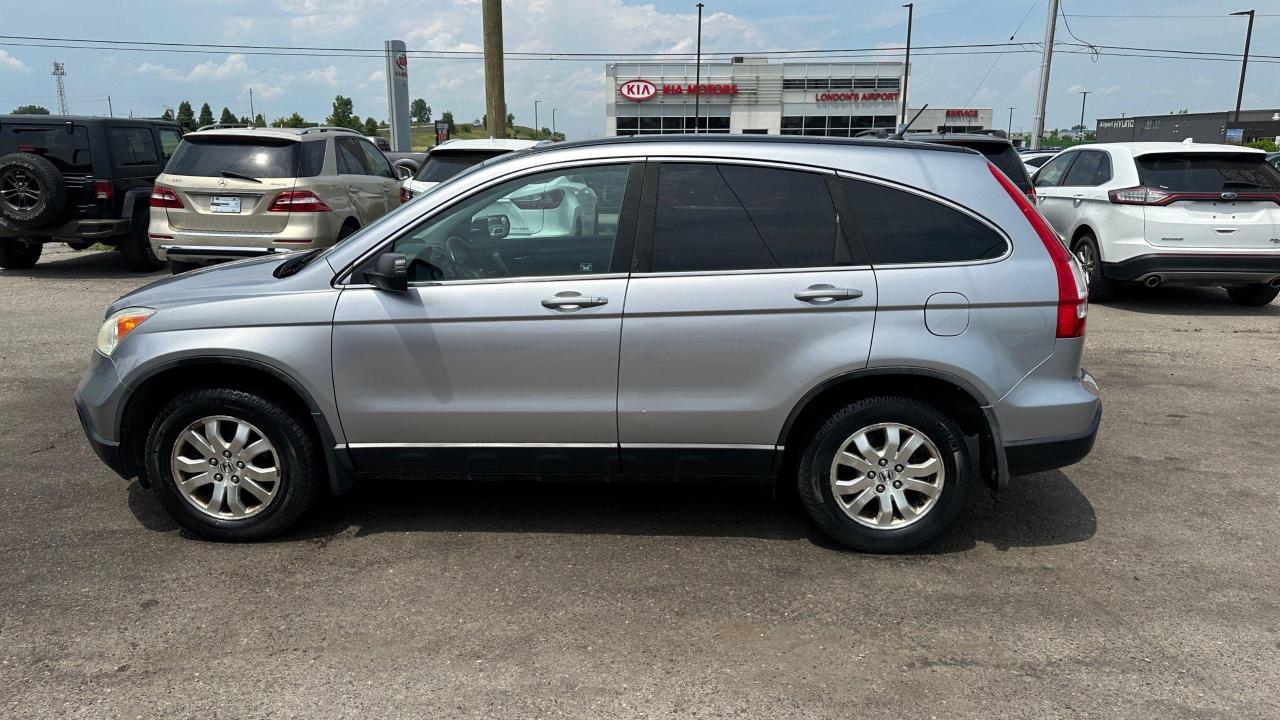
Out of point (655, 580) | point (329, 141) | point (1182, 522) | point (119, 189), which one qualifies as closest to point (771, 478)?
point (655, 580)

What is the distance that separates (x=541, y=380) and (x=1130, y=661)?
2.45 m

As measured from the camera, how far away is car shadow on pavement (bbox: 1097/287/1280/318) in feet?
33.0

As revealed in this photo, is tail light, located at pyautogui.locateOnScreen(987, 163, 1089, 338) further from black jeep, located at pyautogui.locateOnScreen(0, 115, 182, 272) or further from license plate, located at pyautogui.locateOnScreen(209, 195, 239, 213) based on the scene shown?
black jeep, located at pyautogui.locateOnScreen(0, 115, 182, 272)

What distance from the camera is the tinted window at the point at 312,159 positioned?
9.66 meters

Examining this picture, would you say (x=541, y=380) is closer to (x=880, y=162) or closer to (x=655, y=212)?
(x=655, y=212)

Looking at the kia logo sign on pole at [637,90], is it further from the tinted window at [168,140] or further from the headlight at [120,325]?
the headlight at [120,325]

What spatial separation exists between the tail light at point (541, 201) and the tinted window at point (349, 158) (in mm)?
6952

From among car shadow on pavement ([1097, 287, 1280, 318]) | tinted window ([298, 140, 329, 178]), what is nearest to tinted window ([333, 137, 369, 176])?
tinted window ([298, 140, 329, 178])

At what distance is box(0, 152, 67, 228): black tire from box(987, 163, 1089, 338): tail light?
11106 mm

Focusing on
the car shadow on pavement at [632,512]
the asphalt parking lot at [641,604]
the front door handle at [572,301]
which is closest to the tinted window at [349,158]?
the asphalt parking lot at [641,604]

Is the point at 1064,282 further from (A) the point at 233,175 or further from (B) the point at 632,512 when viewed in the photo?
(A) the point at 233,175

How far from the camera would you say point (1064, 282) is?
12.7 ft

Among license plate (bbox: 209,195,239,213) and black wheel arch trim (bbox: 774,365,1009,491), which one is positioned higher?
license plate (bbox: 209,195,239,213)

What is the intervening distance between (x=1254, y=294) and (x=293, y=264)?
10372mm
